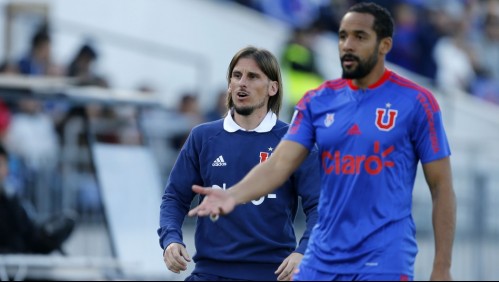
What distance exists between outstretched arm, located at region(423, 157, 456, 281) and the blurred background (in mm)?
5764

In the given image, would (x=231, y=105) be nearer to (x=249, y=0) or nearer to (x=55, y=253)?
(x=55, y=253)

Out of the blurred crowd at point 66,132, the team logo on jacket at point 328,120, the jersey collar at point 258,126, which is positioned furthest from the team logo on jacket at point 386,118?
the blurred crowd at point 66,132

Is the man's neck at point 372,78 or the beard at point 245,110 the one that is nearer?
the man's neck at point 372,78

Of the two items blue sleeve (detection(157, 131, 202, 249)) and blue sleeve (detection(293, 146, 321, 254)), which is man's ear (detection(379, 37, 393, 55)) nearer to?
blue sleeve (detection(293, 146, 321, 254))

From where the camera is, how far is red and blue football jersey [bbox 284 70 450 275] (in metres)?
6.55

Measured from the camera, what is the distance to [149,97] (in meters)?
13.3

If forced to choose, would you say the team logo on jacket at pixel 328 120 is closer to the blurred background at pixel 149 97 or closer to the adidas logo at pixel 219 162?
the adidas logo at pixel 219 162

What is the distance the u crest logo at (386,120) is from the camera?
6559 millimetres

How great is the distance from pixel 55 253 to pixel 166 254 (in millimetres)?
5113

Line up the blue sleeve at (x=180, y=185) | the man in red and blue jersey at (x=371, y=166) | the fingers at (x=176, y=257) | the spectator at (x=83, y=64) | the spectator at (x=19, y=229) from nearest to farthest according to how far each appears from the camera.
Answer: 1. the man in red and blue jersey at (x=371, y=166)
2. the fingers at (x=176, y=257)
3. the blue sleeve at (x=180, y=185)
4. the spectator at (x=19, y=229)
5. the spectator at (x=83, y=64)

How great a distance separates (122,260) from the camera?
12516mm

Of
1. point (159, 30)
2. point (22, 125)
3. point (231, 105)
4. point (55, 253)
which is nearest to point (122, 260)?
point (55, 253)

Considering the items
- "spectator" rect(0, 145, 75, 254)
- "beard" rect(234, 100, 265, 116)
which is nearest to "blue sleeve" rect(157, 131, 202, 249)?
"beard" rect(234, 100, 265, 116)

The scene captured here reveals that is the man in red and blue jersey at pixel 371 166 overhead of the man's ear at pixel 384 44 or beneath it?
beneath
